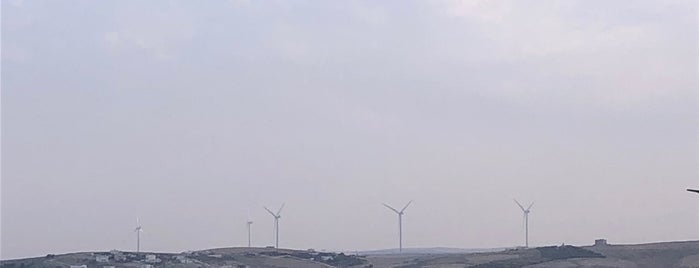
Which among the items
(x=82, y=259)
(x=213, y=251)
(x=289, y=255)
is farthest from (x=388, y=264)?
(x=82, y=259)

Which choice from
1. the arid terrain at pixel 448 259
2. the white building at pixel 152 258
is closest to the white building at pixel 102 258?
the arid terrain at pixel 448 259

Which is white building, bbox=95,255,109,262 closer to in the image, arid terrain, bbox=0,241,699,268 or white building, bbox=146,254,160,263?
arid terrain, bbox=0,241,699,268

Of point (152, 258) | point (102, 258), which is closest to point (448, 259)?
point (152, 258)

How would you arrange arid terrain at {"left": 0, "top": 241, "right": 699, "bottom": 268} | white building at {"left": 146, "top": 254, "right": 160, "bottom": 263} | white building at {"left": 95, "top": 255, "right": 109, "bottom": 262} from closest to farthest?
1. arid terrain at {"left": 0, "top": 241, "right": 699, "bottom": 268}
2. white building at {"left": 146, "top": 254, "right": 160, "bottom": 263}
3. white building at {"left": 95, "top": 255, "right": 109, "bottom": 262}

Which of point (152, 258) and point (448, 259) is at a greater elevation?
point (152, 258)

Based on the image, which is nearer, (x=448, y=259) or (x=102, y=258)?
(x=102, y=258)

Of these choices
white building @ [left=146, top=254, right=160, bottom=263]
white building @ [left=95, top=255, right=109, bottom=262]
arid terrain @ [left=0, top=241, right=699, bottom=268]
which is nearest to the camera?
arid terrain @ [left=0, top=241, right=699, bottom=268]

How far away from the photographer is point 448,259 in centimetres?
16812

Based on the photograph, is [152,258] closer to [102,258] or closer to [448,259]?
[102,258]

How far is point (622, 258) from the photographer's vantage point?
→ 15288 centimetres

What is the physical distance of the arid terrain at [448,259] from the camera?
150 metres

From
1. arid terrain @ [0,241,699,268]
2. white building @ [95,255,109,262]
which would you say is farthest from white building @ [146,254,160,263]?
white building @ [95,255,109,262]

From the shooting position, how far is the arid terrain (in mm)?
149750

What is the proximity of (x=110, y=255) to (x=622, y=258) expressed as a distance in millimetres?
66513
